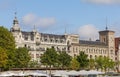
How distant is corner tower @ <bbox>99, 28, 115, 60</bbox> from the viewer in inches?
5920

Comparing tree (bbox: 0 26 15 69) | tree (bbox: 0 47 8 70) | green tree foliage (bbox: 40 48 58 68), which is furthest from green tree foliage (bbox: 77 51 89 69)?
tree (bbox: 0 47 8 70)

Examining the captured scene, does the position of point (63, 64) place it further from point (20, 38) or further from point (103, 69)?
point (103, 69)

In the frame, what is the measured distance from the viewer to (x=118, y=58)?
15500cm

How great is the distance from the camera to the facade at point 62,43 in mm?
116863

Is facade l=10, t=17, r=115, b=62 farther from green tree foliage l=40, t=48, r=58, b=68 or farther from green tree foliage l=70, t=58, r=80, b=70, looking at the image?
green tree foliage l=70, t=58, r=80, b=70

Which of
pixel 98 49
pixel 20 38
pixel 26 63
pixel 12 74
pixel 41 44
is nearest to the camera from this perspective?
pixel 12 74

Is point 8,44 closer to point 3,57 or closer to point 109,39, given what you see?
point 3,57

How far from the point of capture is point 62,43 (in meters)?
130

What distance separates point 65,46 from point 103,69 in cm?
1407

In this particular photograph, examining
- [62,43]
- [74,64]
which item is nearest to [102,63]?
[62,43]

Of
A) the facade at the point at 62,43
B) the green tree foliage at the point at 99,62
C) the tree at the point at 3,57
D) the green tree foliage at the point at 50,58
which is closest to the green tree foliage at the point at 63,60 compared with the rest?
the green tree foliage at the point at 50,58

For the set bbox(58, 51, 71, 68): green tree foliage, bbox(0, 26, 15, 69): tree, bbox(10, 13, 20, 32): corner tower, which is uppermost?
bbox(10, 13, 20, 32): corner tower

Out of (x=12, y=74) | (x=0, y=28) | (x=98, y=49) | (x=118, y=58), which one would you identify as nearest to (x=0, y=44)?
(x=0, y=28)

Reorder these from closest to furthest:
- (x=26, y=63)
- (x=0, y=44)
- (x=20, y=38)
Result: (x=0, y=44) → (x=26, y=63) → (x=20, y=38)
